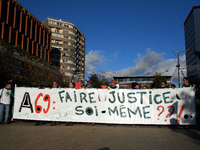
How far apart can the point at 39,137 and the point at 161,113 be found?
4.54m

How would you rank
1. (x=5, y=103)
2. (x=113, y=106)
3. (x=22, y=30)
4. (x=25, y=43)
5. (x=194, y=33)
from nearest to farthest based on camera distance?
(x=113, y=106), (x=5, y=103), (x=22, y=30), (x=25, y=43), (x=194, y=33)

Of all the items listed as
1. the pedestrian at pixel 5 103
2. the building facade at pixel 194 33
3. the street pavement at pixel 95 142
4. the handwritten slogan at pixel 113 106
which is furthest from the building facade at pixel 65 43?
the street pavement at pixel 95 142

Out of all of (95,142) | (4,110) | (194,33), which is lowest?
(95,142)

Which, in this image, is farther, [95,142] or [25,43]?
[25,43]

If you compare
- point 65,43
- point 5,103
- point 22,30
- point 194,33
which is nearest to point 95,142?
point 5,103

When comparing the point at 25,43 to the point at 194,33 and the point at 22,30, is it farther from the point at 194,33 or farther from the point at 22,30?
the point at 194,33

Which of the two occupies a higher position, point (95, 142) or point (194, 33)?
point (194, 33)

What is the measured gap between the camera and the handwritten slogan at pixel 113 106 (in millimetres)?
6699

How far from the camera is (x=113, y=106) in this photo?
6918mm

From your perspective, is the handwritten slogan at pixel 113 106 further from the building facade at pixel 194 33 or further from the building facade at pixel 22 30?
the building facade at pixel 194 33

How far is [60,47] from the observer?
7050 cm

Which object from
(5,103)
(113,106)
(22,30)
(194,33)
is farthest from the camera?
(194,33)

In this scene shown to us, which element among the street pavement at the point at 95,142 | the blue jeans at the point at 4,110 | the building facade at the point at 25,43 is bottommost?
the street pavement at the point at 95,142

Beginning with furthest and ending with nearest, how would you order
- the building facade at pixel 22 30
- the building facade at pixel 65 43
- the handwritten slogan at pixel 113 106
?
the building facade at pixel 65 43
the building facade at pixel 22 30
the handwritten slogan at pixel 113 106
